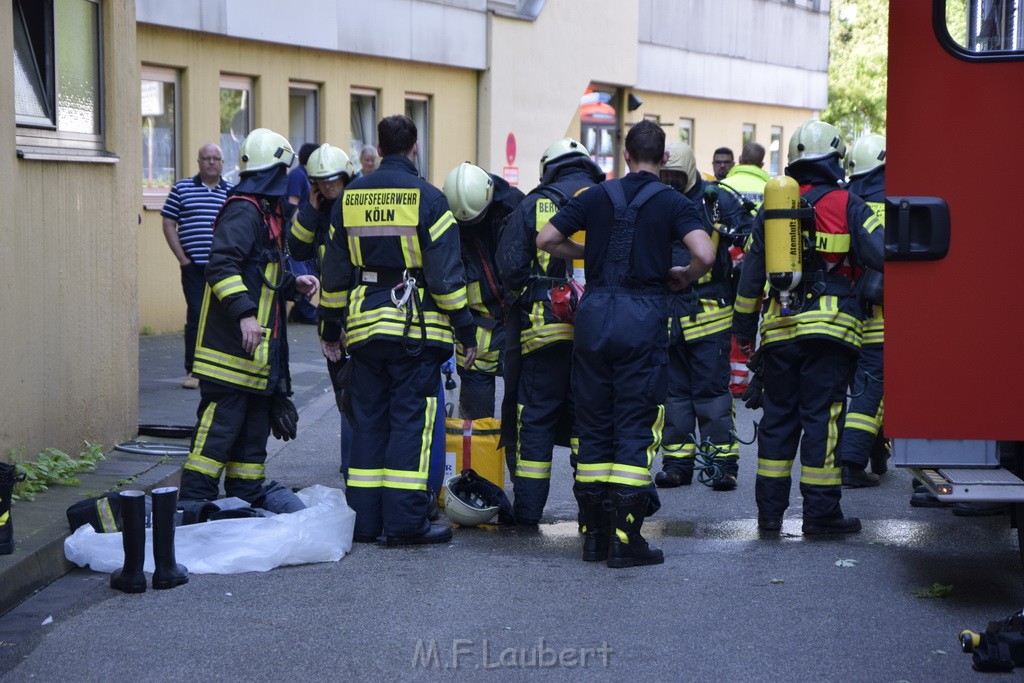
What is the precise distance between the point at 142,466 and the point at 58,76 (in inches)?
89.9

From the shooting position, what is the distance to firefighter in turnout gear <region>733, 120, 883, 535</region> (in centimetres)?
679

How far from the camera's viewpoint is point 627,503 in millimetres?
6312

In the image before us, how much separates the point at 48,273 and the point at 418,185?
2434 millimetres

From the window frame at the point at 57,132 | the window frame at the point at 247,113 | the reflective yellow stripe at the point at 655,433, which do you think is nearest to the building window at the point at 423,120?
the window frame at the point at 247,113

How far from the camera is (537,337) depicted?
7.03 m

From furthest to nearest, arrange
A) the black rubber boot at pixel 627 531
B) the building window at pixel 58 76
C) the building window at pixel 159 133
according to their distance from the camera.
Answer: the building window at pixel 159 133, the building window at pixel 58 76, the black rubber boot at pixel 627 531

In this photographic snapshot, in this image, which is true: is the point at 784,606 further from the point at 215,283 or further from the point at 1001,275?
the point at 215,283

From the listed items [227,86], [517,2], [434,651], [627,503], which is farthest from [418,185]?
[517,2]

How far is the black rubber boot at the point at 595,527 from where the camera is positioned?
650 centimetres

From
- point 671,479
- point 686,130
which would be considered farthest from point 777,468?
point 686,130

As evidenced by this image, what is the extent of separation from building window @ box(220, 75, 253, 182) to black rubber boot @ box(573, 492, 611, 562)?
1081 centimetres

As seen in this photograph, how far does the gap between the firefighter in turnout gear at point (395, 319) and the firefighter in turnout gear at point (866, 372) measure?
2.57 metres

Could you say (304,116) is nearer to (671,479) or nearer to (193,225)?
(193,225)

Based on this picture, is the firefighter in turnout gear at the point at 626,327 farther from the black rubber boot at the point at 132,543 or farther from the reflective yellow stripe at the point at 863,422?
the reflective yellow stripe at the point at 863,422
